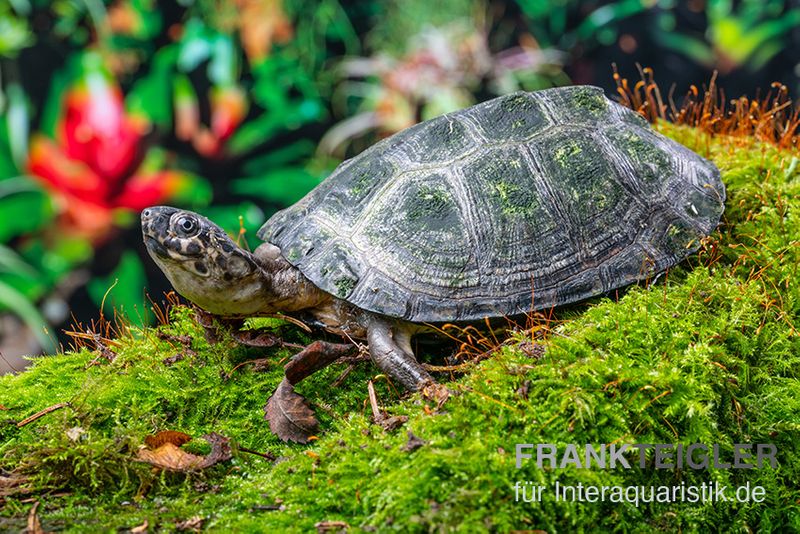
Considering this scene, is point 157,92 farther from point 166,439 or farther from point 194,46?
point 166,439

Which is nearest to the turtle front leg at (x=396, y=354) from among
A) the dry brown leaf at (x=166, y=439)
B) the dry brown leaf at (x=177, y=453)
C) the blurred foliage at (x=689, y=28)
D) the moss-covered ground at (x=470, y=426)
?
the moss-covered ground at (x=470, y=426)

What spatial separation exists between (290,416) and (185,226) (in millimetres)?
789

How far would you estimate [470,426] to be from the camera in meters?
2.00

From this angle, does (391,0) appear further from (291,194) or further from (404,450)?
(404,450)

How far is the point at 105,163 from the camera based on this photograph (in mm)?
4668

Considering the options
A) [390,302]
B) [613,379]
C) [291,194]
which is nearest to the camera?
[613,379]

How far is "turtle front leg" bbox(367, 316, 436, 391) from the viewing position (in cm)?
240

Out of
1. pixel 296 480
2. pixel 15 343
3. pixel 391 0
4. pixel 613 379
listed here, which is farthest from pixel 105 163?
pixel 613 379

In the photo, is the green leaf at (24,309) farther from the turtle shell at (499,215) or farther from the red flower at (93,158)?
the turtle shell at (499,215)

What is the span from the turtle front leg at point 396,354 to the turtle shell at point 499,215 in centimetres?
9

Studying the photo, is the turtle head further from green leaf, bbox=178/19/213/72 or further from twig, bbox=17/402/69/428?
green leaf, bbox=178/19/213/72

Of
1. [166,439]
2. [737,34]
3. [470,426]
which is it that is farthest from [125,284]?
[737,34]

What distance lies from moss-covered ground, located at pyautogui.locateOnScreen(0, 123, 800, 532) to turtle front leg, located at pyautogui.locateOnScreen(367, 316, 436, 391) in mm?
108

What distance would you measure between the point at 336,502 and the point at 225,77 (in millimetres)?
3766
